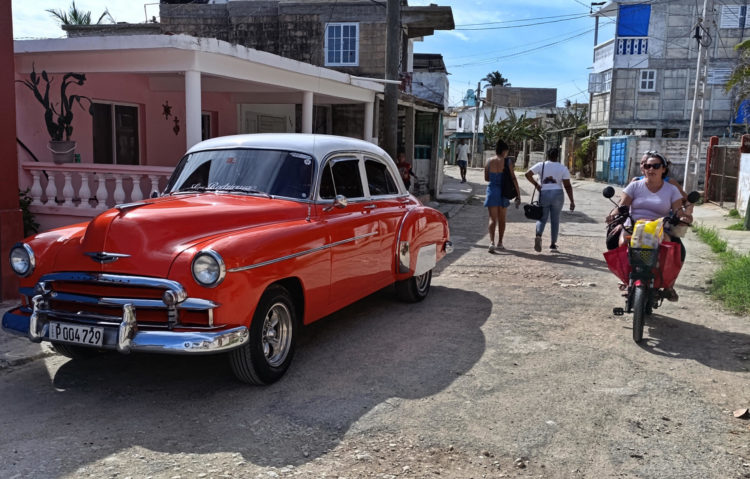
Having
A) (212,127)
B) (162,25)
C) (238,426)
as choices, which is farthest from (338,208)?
(162,25)

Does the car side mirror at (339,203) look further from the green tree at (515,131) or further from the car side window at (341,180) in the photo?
the green tree at (515,131)

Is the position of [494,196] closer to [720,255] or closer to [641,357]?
[720,255]

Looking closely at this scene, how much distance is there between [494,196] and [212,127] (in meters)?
7.27

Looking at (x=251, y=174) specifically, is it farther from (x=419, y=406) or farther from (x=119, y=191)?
(x=119, y=191)

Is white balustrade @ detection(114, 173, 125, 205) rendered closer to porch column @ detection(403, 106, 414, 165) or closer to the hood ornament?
the hood ornament

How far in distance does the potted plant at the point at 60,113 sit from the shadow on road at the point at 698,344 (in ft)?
27.4

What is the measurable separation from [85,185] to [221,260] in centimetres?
616

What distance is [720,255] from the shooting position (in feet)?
34.3

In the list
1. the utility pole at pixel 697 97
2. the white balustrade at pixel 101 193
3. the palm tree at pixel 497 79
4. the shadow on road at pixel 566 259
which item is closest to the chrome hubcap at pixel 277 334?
the white balustrade at pixel 101 193

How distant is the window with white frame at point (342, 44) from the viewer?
19828 mm

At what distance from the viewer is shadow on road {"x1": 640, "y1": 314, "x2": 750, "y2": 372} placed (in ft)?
17.3

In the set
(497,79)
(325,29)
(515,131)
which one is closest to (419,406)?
(325,29)

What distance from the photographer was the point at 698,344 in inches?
226

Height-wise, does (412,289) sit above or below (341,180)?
below
